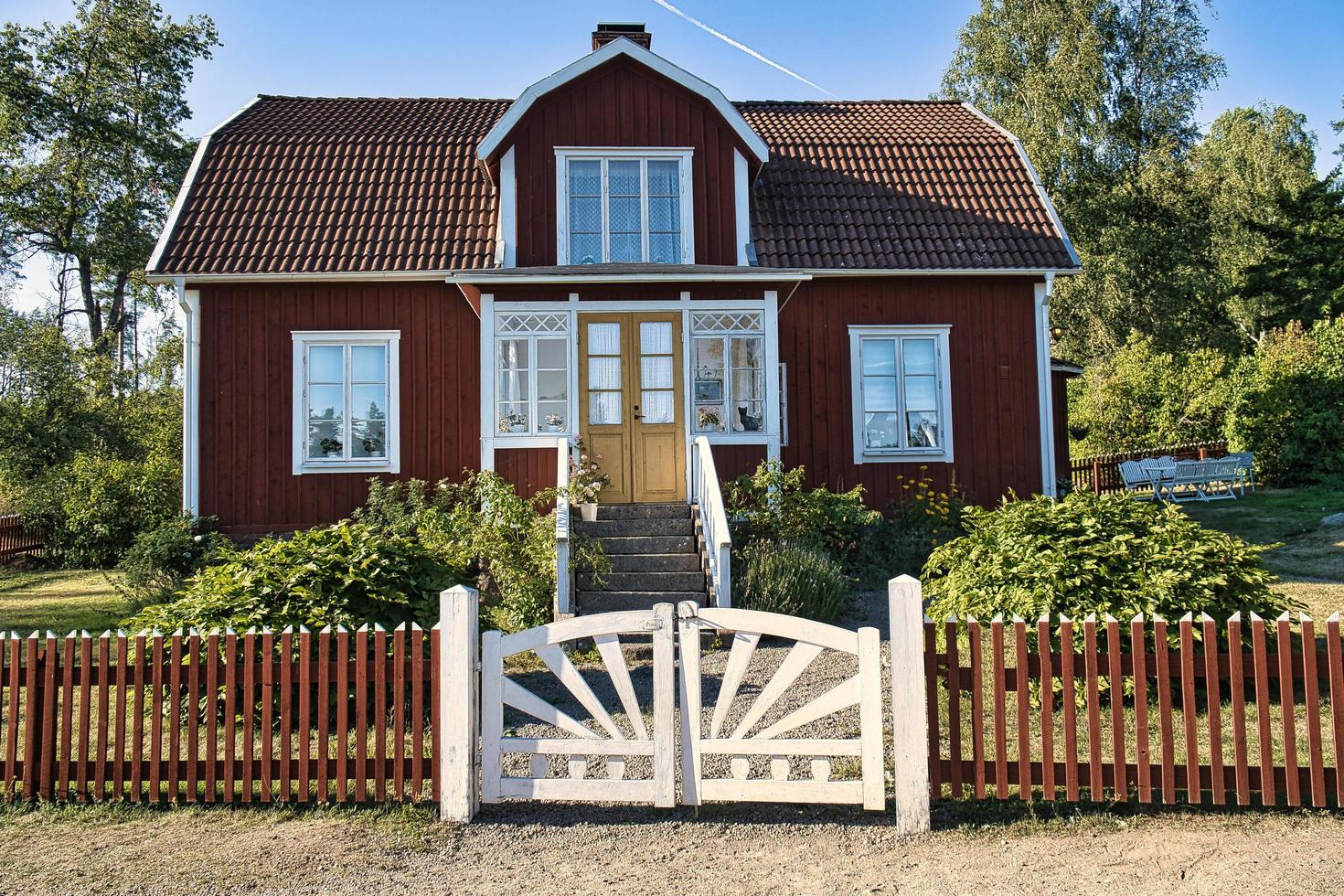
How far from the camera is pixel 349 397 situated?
13031 millimetres

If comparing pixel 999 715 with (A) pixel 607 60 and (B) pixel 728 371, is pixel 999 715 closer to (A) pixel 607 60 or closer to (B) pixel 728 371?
(B) pixel 728 371

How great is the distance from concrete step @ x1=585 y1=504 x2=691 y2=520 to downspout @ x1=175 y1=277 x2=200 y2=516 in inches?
222

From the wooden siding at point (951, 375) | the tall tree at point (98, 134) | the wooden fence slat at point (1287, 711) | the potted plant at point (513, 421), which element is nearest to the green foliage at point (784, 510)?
the wooden siding at point (951, 375)

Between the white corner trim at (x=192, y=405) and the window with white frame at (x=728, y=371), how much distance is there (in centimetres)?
659

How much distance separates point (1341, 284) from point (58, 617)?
33065mm

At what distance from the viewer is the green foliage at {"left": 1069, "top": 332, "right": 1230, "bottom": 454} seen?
23125 millimetres

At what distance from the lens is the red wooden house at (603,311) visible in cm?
1230

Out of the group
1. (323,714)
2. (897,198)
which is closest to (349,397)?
(897,198)

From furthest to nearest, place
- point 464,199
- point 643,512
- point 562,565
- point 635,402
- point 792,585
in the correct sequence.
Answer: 1. point 464,199
2. point 635,402
3. point 643,512
4. point 792,585
5. point 562,565

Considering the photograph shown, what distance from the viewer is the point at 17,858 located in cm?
452

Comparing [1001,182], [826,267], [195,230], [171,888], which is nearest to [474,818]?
[171,888]

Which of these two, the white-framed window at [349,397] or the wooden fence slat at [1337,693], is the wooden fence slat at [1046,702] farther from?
the white-framed window at [349,397]

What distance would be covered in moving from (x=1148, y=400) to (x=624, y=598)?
65.2 ft

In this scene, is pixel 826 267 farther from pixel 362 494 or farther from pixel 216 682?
pixel 216 682
